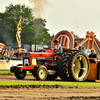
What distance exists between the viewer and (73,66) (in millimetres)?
13789

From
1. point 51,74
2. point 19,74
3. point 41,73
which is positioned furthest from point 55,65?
point 19,74

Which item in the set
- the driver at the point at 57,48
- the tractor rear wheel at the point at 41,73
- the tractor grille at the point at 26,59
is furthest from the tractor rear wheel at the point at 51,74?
the tractor grille at the point at 26,59

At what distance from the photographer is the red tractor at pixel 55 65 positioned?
13.1 meters

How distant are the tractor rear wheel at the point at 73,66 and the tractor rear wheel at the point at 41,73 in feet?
2.10

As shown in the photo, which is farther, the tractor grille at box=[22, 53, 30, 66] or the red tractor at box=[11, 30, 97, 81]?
the tractor grille at box=[22, 53, 30, 66]

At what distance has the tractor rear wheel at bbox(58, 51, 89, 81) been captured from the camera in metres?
13.1

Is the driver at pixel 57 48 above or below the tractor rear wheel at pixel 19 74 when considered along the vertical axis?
above

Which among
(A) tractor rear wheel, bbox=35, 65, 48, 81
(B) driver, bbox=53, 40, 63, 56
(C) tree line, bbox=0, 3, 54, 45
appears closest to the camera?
(A) tractor rear wheel, bbox=35, 65, 48, 81

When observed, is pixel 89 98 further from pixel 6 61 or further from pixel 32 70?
pixel 6 61

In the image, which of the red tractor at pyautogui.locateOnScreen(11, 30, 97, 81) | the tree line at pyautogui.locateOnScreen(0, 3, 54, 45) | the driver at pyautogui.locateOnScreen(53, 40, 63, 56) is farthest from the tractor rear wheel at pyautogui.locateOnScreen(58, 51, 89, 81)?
the tree line at pyautogui.locateOnScreen(0, 3, 54, 45)

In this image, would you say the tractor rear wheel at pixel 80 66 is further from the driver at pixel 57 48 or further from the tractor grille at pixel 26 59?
the tractor grille at pixel 26 59

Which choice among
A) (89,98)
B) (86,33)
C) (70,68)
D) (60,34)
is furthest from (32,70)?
(86,33)

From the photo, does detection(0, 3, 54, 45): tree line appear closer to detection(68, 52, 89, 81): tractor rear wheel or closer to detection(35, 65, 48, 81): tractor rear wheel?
detection(68, 52, 89, 81): tractor rear wheel

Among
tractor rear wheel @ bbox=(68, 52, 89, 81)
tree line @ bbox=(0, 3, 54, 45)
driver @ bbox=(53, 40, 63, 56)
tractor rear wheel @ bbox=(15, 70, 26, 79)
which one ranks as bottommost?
tractor rear wheel @ bbox=(15, 70, 26, 79)
